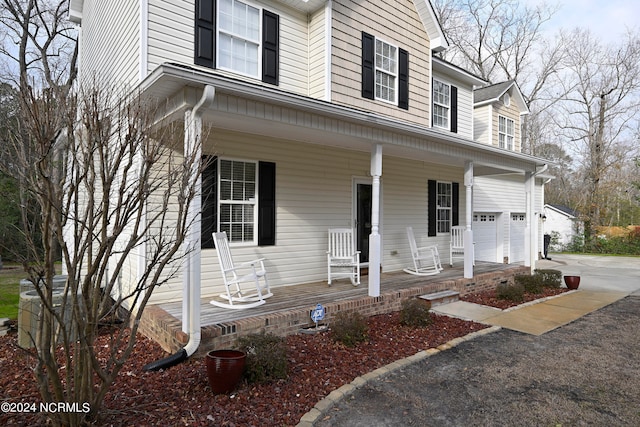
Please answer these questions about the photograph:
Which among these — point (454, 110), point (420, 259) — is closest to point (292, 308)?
point (420, 259)

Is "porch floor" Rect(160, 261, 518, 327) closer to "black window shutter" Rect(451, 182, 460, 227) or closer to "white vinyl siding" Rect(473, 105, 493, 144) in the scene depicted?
"black window shutter" Rect(451, 182, 460, 227)

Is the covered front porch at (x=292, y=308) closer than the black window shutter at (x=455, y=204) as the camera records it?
Yes

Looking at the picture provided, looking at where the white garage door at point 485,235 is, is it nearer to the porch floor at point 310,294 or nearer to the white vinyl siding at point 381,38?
the porch floor at point 310,294

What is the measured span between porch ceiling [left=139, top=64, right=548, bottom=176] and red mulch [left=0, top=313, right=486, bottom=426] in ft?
8.75

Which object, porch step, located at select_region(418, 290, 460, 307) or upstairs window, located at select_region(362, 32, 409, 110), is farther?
upstairs window, located at select_region(362, 32, 409, 110)

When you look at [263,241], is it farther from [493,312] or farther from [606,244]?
[606,244]

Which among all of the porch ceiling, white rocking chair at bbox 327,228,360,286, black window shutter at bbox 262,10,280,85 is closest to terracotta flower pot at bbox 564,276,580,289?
the porch ceiling

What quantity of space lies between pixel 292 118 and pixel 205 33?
2.31 m

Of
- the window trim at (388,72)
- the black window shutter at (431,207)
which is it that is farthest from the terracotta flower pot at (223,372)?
the black window shutter at (431,207)

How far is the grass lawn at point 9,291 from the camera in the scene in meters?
6.07

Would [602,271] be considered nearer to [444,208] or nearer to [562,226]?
[444,208]

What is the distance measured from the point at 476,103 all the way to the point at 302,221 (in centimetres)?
833

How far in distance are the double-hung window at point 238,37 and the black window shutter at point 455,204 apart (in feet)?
20.7

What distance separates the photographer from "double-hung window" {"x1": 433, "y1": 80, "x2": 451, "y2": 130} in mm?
9906
